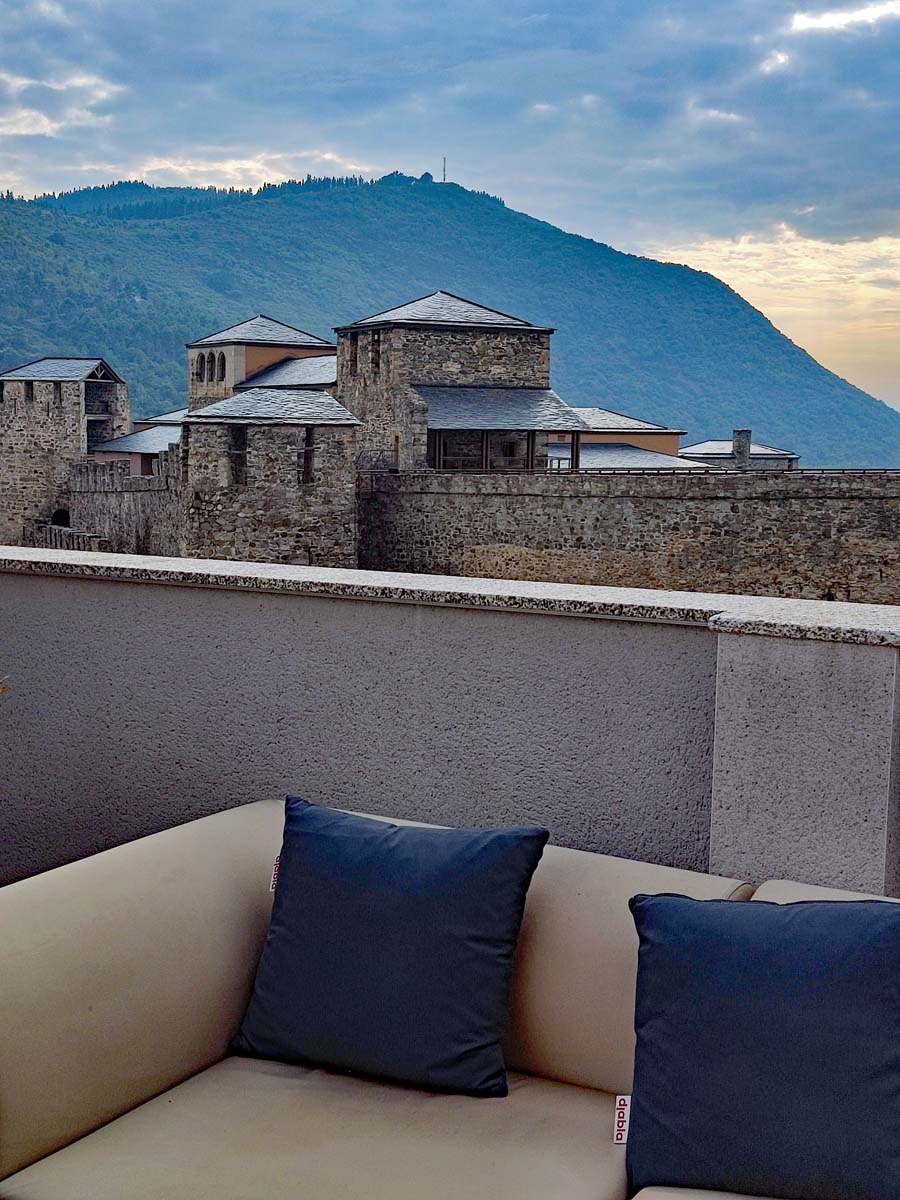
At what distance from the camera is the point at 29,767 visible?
330 cm

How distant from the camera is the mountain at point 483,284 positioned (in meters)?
67.0

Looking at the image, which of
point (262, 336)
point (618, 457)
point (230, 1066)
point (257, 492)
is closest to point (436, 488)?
point (257, 492)

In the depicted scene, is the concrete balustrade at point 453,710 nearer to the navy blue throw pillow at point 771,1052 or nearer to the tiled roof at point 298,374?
the navy blue throw pillow at point 771,1052

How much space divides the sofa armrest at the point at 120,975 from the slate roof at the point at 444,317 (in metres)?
20.9

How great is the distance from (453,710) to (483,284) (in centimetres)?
7893

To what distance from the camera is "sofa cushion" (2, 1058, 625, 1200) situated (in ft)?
5.64

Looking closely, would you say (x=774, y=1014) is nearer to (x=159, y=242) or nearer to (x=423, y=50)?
(x=159, y=242)

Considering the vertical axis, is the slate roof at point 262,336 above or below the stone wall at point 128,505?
above

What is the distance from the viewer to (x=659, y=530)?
17.5m

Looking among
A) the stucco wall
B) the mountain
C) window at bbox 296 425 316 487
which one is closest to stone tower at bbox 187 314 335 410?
window at bbox 296 425 316 487

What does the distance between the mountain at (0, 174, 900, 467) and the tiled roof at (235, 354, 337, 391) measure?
103 feet

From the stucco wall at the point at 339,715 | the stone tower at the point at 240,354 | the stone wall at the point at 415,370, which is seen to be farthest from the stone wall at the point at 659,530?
the stucco wall at the point at 339,715

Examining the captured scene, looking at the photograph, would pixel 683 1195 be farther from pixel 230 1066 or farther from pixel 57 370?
pixel 57 370

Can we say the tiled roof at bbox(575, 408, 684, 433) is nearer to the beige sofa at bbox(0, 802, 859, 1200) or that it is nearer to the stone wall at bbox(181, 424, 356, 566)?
the stone wall at bbox(181, 424, 356, 566)
